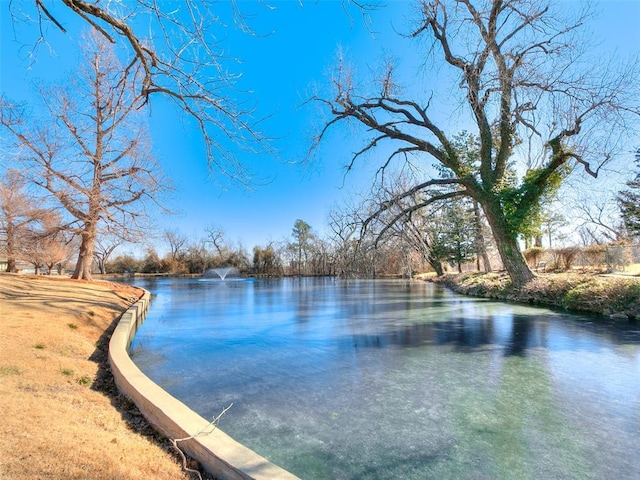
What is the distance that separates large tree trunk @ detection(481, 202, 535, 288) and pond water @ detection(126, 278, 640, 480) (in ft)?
14.0

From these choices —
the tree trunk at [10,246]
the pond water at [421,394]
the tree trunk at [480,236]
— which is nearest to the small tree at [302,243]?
the tree trunk at [480,236]

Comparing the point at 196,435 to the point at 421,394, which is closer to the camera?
the point at 196,435

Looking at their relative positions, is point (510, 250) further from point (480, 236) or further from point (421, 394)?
point (480, 236)

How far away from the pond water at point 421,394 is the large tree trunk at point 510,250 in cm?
425

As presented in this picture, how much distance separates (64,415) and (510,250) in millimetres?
12382

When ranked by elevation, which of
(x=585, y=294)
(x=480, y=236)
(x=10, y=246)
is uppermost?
(x=480, y=236)

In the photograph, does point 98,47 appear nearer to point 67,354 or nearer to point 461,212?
point 67,354

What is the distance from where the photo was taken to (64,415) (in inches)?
103

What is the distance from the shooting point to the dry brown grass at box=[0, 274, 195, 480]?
1.87 metres

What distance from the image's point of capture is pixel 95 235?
13.7 m

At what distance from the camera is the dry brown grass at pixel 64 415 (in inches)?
73.5

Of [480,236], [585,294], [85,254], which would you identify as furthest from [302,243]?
[585,294]

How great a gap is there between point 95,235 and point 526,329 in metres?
15.1

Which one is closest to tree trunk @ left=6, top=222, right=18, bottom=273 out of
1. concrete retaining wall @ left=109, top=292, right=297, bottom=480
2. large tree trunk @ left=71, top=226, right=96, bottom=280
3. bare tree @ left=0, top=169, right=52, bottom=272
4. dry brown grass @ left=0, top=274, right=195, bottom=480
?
bare tree @ left=0, top=169, right=52, bottom=272
